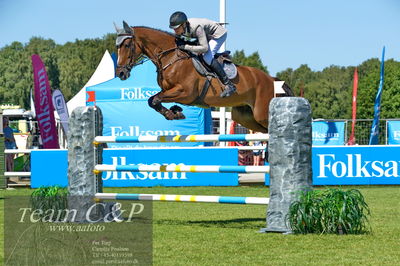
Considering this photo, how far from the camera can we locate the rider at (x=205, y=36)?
9588 millimetres

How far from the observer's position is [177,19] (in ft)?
31.1

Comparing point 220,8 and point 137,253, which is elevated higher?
point 220,8

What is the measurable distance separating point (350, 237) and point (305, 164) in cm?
90

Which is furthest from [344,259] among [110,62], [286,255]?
[110,62]

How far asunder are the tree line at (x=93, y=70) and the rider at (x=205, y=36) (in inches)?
1698

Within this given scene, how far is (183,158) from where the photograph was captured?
17.7 m

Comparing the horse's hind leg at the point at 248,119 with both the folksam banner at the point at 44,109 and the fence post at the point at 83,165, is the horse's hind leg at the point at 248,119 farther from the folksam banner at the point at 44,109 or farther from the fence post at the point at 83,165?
the folksam banner at the point at 44,109

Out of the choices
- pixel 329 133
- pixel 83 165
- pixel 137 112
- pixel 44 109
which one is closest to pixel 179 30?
pixel 83 165

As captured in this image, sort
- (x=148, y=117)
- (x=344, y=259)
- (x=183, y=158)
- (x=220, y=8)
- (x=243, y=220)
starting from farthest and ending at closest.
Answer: (x=148, y=117) → (x=220, y=8) → (x=183, y=158) → (x=243, y=220) → (x=344, y=259)

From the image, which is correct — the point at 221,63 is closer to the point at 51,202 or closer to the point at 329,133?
the point at 51,202

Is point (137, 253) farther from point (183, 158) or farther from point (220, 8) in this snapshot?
point (220, 8)

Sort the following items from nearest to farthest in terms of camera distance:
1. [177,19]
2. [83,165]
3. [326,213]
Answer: [326,213]
[83,165]
[177,19]

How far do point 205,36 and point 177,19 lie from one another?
0.42 meters

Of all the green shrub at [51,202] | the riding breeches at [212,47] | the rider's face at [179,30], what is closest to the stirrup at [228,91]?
the riding breeches at [212,47]
